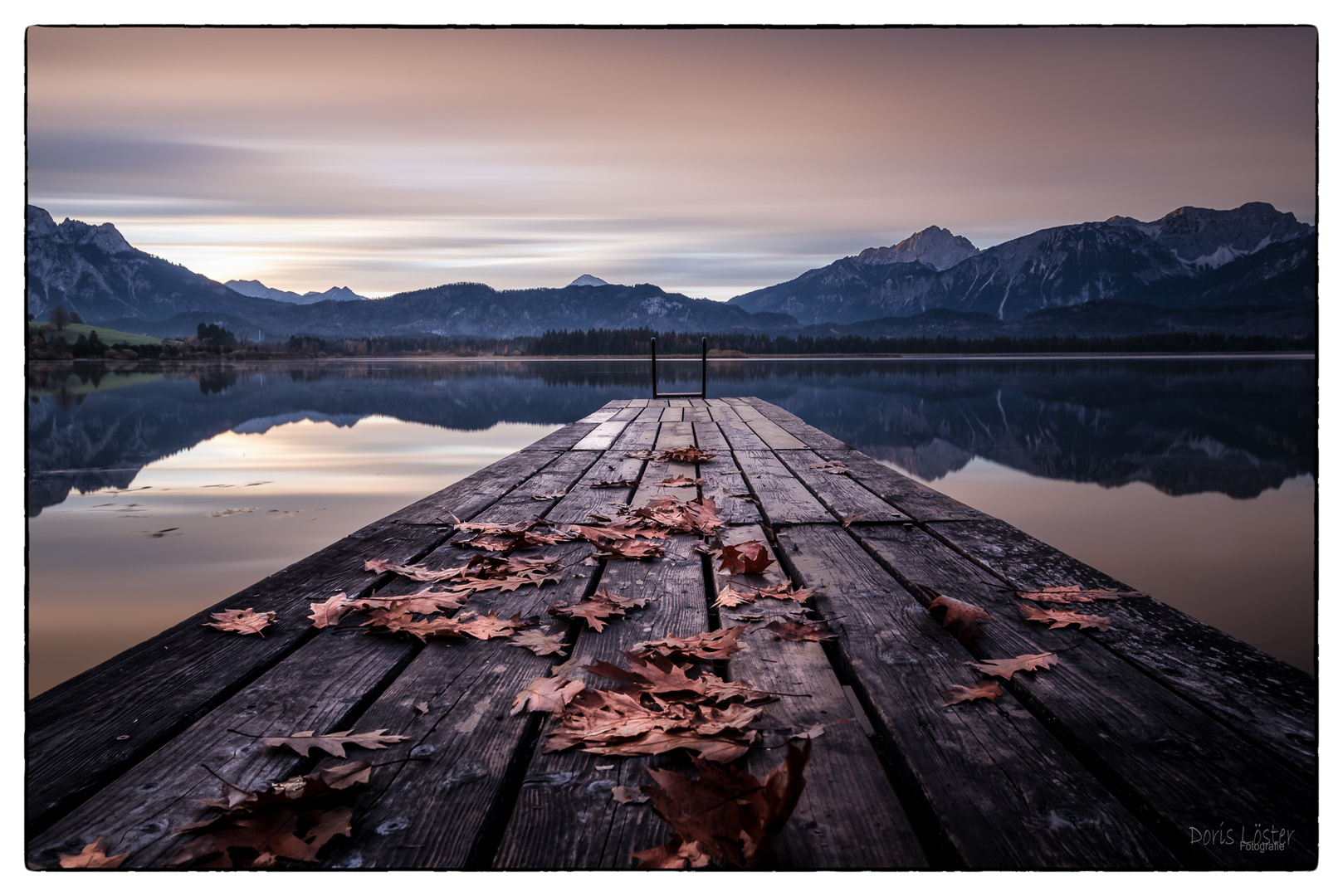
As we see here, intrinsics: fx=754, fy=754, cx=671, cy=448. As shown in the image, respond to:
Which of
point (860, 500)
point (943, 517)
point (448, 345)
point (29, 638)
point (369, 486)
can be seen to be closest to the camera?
point (29, 638)

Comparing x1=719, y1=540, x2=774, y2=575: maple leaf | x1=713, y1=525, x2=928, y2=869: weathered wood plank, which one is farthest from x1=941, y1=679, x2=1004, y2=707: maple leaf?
x1=719, y1=540, x2=774, y2=575: maple leaf

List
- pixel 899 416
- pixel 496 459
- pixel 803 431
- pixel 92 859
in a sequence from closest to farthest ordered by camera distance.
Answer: pixel 92 859 < pixel 803 431 < pixel 496 459 < pixel 899 416

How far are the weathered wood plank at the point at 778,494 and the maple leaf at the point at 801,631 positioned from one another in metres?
1.46

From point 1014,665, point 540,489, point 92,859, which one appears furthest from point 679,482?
point 92,859

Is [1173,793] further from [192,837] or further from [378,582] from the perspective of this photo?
[378,582]

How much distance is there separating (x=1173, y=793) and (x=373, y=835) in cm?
152

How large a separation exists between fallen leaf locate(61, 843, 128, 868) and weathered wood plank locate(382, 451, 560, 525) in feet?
8.36

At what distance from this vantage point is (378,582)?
9.45ft

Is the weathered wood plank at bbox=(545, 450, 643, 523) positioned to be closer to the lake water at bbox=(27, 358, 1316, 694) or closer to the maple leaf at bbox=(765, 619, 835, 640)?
the maple leaf at bbox=(765, 619, 835, 640)

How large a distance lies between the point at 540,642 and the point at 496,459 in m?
10.5

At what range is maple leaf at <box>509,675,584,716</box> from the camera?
5.95ft

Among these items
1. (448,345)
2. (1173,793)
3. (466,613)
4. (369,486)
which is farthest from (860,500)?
(448,345)

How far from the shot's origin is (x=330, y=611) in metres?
2.50

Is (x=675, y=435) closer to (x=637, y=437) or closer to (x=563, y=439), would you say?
(x=637, y=437)
